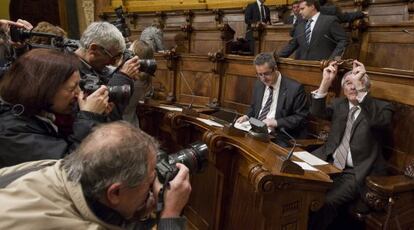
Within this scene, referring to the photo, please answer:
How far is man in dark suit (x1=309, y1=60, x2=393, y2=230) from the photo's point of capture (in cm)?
173

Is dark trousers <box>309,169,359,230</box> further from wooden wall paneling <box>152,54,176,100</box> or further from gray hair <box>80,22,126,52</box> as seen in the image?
wooden wall paneling <box>152,54,176,100</box>

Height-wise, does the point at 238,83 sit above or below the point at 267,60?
below

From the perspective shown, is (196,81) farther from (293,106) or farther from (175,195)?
(175,195)

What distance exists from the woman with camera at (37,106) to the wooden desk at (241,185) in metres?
0.68

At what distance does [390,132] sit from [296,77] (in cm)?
76

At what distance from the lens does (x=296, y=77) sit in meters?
2.43

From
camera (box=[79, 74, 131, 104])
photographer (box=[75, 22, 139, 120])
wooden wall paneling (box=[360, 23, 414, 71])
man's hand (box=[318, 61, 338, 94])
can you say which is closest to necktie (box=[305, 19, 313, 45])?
wooden wall paneling (box=[360, 23, 414, 71])

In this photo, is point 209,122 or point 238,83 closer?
point 209,122

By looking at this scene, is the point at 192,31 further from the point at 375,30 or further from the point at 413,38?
the point at 413,38

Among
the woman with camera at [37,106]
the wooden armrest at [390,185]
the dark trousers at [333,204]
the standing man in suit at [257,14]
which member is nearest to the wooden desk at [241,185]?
the wooden armrest at [390,185]

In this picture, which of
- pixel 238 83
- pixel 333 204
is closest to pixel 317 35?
pixel 238 83

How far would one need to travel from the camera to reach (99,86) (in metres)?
1.27

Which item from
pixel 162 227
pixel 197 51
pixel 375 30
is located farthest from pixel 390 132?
pixel 197 51

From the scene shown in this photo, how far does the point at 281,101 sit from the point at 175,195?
1.55 m
